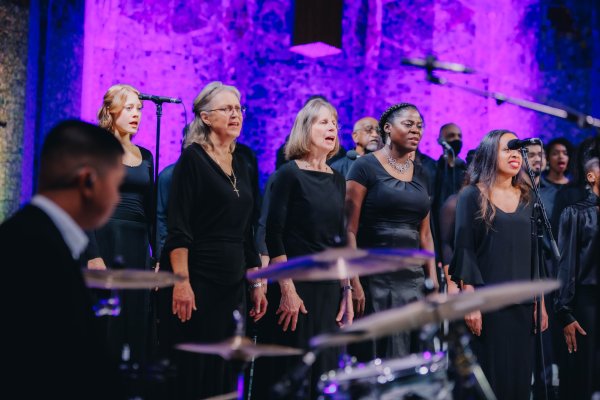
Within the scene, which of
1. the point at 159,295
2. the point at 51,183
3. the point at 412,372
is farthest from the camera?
the point at 159,295

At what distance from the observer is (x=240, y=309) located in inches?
186

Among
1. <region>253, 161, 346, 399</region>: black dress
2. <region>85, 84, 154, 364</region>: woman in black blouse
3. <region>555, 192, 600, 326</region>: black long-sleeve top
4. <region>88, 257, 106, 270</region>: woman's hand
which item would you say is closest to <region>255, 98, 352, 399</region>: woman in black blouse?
<region>253, 161, 346, 399</region>: black dress

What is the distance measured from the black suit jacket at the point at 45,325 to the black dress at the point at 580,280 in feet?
12.9

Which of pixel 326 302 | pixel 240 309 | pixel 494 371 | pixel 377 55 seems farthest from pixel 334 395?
pixel 377 55

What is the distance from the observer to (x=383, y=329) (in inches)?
113

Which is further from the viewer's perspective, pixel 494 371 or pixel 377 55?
pixel 377 55

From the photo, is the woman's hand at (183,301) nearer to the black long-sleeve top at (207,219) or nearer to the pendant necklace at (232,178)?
the black long-sleeve top at (207,219)

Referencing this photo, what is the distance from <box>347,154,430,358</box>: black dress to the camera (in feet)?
17.7

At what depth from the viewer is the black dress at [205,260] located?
14.9ft

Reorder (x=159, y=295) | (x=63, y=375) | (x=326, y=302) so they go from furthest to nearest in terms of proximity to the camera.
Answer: (x=326, y=302), (x=159, y=295), (x=63, y=375)

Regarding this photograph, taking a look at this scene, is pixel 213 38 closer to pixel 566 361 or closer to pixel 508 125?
pixel 508 125

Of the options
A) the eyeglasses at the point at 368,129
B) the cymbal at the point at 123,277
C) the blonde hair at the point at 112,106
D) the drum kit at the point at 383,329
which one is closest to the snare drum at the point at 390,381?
the drum kit at the point at 383,329

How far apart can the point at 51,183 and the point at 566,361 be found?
14.6ft

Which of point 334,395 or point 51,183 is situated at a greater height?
point 51,183
